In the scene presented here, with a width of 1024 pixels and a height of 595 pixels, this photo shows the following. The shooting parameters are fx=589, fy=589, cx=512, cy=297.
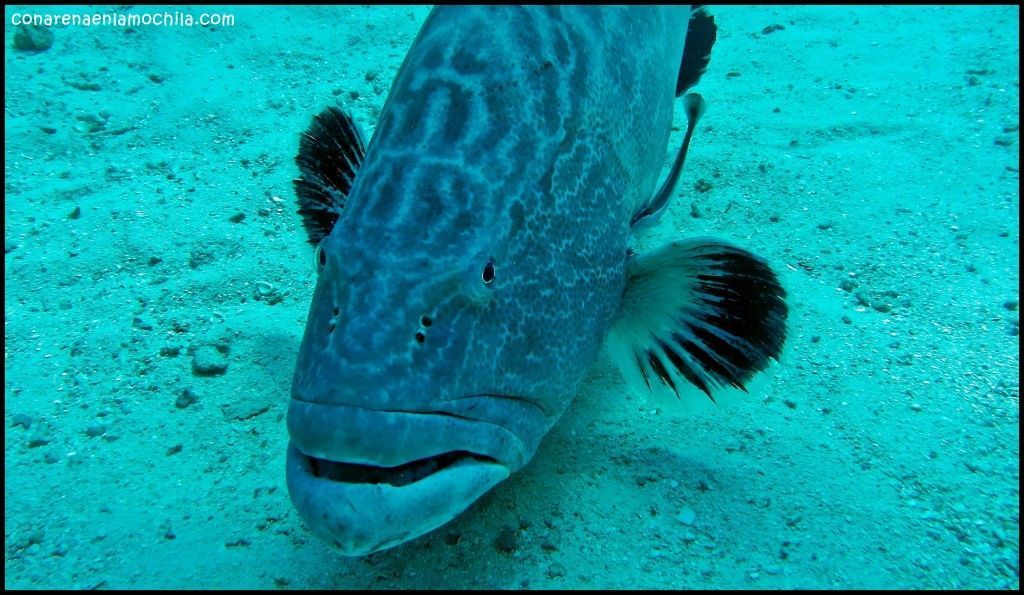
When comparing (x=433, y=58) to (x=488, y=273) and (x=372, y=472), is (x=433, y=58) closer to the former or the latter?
(x=488, y=273)

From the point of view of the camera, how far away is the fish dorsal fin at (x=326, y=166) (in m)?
3.18

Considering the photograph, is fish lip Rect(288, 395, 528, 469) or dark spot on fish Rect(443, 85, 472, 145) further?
dark spot on fish Rect(443, 85, 472, 145)

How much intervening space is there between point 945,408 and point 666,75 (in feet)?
7.36

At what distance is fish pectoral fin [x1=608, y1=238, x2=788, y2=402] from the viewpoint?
2.52 meters

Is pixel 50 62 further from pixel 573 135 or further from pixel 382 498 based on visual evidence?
pixel 382 498

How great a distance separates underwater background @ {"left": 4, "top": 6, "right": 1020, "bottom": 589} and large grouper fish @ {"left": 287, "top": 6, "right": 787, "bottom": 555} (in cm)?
40

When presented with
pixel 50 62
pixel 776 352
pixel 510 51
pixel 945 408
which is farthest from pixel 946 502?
pixel 50 62

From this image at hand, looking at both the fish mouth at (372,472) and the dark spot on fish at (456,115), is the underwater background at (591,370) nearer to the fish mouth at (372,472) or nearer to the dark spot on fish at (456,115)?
the fish mouth at (372,472)

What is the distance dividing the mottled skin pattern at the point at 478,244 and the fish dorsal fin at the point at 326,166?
847mm

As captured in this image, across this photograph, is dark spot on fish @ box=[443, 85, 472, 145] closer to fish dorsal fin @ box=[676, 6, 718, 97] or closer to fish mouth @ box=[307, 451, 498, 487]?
fish mouth @ box=[307, 451, 498, 487]

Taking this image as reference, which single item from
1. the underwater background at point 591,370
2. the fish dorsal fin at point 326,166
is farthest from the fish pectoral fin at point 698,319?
the fish dorsal fin at point 326,166

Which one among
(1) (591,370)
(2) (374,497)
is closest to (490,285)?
(2) (374,497)

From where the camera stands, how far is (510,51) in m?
2.34

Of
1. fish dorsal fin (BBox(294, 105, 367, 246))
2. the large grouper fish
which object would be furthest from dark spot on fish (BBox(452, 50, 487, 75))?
fish dorsal fin (BBox(294, 105, 367, 246))
